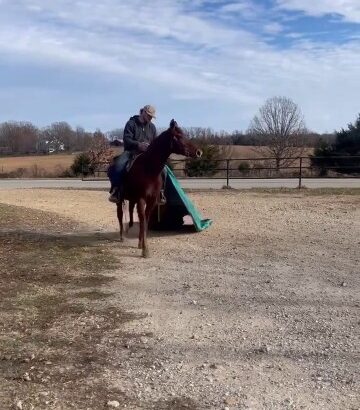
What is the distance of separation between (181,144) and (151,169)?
64 centimetres

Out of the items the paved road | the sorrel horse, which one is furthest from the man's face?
the paved road

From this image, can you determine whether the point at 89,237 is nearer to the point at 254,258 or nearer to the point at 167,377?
the point at 254,258

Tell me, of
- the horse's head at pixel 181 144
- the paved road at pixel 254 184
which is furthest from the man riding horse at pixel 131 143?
the paved road at pixel 254 184

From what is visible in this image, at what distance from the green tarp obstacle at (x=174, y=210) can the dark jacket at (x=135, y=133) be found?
0.99 meters

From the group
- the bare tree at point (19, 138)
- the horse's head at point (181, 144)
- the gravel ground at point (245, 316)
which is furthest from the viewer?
the bare tree at point (19, 138)

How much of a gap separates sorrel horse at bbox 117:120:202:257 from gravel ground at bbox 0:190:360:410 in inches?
29.7

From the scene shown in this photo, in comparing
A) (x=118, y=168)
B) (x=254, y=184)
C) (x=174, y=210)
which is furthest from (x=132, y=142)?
(x=254, y=184)

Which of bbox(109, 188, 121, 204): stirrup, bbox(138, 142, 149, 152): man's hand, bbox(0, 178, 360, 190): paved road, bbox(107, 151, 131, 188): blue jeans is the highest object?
bbox(138, 142, 149, 152): man's hand

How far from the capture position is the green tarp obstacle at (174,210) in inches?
435

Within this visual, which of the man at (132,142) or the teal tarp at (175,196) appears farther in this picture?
the teal tarp at (175,196)

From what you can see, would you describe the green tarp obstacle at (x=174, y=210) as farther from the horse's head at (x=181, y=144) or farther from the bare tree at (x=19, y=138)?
the bare tree at (x=19, y=138)

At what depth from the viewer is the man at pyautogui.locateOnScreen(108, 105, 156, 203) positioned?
954 cm

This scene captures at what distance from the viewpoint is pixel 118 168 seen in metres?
9.52

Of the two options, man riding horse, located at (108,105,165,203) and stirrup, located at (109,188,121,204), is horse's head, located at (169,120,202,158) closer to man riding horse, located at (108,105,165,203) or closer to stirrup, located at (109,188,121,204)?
man riding horse, located at (108,105,165,203)
